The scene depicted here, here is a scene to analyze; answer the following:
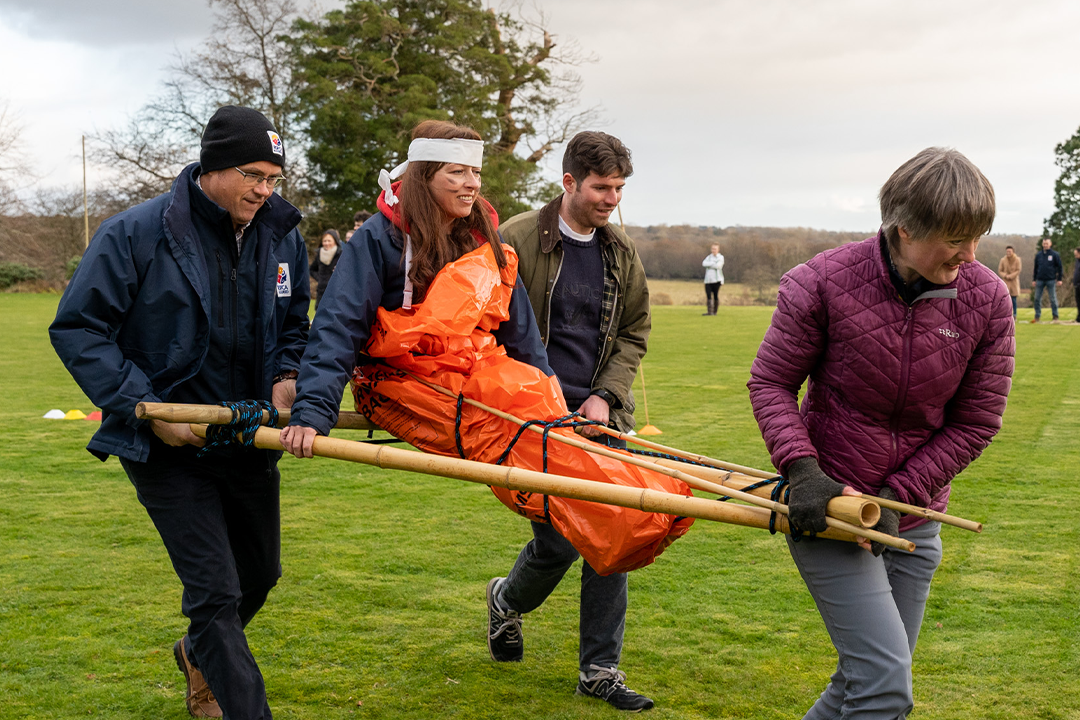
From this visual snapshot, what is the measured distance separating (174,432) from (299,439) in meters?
0.48

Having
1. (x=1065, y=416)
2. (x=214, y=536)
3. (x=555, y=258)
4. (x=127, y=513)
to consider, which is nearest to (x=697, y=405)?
(x=1065, y=416)

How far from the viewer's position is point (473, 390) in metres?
3.71

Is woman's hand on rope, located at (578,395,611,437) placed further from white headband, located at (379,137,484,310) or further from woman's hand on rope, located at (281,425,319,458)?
woman's hand on rope, located at (281,425,319,458)

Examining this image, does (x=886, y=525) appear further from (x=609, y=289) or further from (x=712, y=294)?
(x=712, y=294)

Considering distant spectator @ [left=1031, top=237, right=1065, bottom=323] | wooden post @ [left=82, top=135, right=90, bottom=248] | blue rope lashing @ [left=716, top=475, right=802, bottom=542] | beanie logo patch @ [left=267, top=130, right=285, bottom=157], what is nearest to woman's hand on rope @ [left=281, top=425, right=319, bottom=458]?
beanie logo patch @ [left=267, top=130, right=285, bottom=157]

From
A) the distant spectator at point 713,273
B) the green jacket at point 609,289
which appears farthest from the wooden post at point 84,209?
the green jacket at point 609,289

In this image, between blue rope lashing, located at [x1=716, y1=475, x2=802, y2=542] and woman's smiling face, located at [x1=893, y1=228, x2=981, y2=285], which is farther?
blue rope lashing, located at [x1=716, y1=475, x2=802, y2=542]

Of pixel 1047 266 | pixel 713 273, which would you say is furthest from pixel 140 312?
pixel 713 273

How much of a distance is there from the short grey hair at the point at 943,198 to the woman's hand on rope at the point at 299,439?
2.07 meters

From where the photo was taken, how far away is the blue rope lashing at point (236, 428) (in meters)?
3.56

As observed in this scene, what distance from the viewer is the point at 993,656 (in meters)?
4.66

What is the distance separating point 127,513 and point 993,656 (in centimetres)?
581

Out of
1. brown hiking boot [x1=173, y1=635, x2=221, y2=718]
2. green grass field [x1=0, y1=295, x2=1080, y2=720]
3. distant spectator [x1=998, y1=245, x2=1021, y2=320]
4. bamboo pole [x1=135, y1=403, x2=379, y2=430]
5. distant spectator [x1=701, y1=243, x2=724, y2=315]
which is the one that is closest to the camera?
bamboo pole [x1=135, y1=403, x2=379, y2=430]

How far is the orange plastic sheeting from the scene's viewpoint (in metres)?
3.47
